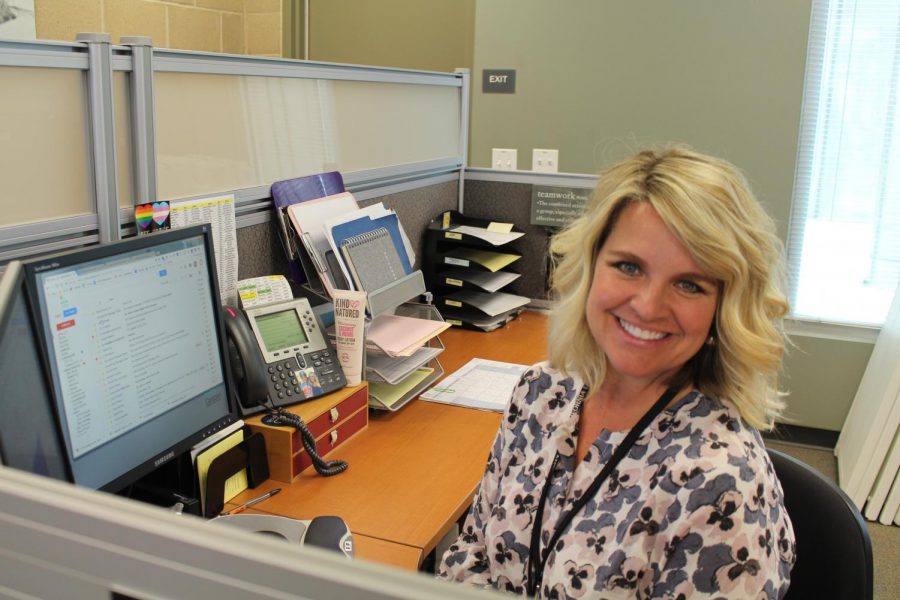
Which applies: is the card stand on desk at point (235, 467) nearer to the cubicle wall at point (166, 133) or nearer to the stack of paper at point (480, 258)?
the cubicle wall at point (166, 133)

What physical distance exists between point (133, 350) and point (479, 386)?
2.95 ft

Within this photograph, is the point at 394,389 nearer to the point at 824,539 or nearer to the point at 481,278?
the point at 481,278

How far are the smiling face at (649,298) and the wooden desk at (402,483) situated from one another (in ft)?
1.27

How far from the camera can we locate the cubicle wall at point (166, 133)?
1113 millimetres

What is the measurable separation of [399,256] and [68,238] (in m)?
0.78

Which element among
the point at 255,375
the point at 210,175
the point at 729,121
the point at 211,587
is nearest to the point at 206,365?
the point at 255,375

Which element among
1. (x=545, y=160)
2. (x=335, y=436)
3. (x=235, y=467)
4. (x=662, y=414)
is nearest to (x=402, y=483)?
(x=335, y=436)

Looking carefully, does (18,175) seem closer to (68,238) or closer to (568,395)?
(68,238)

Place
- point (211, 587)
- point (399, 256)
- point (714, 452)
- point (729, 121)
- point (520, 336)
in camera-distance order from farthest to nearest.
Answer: point (729, 121), point (520, 336), point (399, 256), point (714, 452), point (211, 587)

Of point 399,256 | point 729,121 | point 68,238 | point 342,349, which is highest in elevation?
point 729,121

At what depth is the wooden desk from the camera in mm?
1193

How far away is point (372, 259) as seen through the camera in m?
1.73

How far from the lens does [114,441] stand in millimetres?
1004

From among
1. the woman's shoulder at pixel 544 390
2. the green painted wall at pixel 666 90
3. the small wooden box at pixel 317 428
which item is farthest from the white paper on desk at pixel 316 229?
the green painted wall at pixel 666 90
